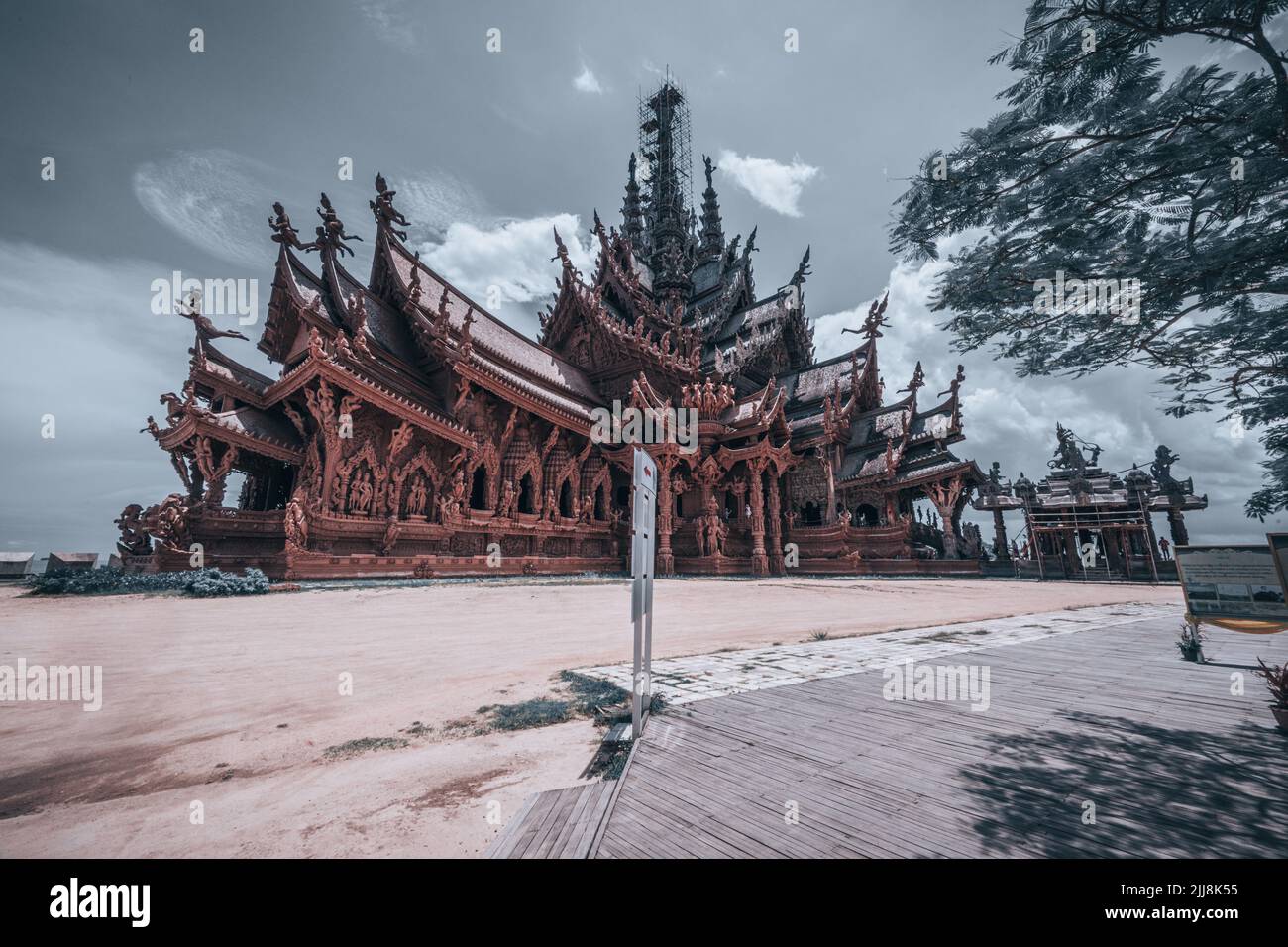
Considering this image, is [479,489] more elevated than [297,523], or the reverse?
[479,489]

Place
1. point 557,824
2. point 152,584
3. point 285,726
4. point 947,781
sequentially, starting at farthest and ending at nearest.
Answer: point 152,584, point 285,726, point 947,781, point 557,824

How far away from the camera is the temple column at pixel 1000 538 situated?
21734 millimetres

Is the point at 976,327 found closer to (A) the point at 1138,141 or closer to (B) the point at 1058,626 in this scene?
(A) the point at 1138,141

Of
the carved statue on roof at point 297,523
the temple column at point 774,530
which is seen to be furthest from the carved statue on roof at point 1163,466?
the carved statue on roof at point 297,523

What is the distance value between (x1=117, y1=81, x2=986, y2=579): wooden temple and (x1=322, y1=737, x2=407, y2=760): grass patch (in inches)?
399

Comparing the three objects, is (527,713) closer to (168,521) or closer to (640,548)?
(640,548)

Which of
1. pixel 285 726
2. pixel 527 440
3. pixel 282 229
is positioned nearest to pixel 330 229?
pixel 282 229

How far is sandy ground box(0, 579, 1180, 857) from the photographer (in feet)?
6.75

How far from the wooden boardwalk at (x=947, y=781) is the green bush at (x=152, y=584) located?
9693 millimetres

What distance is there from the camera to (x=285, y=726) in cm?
321

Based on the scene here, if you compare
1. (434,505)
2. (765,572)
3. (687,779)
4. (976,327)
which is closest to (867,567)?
(765,572)

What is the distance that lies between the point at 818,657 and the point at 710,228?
42.4 metres

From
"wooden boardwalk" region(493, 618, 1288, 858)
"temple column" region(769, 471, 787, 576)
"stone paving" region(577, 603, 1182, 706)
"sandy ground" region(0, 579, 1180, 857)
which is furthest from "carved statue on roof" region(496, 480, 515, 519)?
"wooden boardwalk" region(493, 618, 1288, 858)

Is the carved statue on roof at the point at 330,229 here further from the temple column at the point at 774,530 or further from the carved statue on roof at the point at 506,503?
the temple column at the point at 774,530
